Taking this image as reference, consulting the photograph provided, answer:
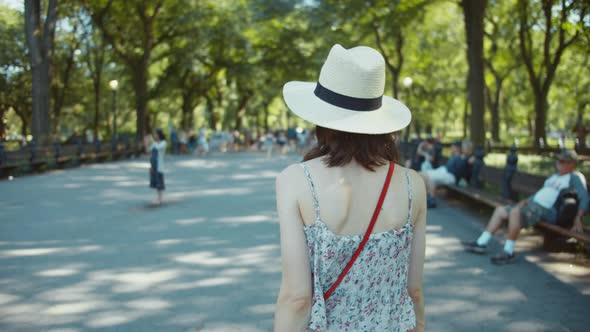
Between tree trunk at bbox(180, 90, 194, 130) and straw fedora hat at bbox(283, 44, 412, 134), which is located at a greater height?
tree trunk at bbox(180, 90, 194, 130)

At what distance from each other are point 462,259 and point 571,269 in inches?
48.0

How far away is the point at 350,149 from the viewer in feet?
6.65

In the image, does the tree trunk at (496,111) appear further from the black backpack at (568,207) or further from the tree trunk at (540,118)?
the black backpack at (568,207)

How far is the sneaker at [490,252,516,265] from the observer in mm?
7004

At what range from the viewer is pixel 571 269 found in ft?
22.1

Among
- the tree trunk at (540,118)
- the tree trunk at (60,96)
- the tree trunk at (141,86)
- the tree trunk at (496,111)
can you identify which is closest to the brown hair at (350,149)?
the tree trunk at (540,118)

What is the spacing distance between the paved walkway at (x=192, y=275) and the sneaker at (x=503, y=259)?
101 mm

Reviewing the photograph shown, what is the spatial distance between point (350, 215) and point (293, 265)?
0.26 m

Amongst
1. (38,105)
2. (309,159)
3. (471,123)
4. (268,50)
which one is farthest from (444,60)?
(309,159)

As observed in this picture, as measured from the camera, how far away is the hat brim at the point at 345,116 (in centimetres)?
199

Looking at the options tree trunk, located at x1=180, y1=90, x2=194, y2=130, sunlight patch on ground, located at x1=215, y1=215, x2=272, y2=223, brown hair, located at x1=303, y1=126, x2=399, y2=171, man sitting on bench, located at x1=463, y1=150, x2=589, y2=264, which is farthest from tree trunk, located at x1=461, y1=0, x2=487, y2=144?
tree trunk, located at x1=180, y1=90, x2=194, y2=130

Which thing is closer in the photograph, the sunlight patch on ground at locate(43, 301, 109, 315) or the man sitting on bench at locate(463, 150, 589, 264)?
the sunlight patch on ground at locate(43, 301, 109, 315)

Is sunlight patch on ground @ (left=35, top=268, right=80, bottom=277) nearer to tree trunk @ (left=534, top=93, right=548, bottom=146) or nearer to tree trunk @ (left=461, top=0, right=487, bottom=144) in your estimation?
tree trunk @ (left=461, top=0, right=487, bottom=144)

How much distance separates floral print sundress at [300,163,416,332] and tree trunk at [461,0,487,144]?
1669 cm
